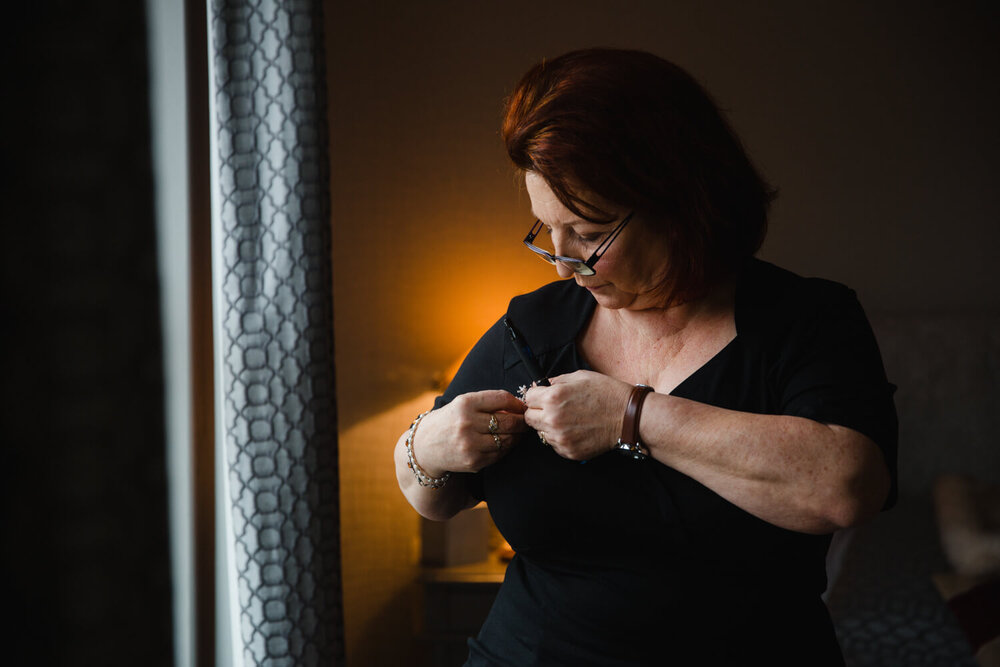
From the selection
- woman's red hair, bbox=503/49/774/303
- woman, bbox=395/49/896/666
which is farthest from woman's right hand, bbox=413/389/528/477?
woman's red hair, bbox=503/49/774/303

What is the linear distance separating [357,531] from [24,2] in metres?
2.14

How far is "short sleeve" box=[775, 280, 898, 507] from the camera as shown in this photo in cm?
85

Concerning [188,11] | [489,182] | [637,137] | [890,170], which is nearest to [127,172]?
[637,137]

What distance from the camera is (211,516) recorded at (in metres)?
1.25

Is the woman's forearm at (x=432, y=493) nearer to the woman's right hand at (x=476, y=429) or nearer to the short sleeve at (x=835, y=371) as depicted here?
the woman's right hand at (x=476, y=429)

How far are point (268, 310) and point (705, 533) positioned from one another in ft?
2.33

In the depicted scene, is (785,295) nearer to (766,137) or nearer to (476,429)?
(476,429)

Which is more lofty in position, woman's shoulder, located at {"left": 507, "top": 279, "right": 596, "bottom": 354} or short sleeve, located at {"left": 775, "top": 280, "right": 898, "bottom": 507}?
woman's shoulder, located at {"left": 507, "top": 279, "right": 596, "bottom": 354}

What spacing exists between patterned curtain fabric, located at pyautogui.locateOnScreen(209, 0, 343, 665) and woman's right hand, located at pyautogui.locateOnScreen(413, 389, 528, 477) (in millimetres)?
338

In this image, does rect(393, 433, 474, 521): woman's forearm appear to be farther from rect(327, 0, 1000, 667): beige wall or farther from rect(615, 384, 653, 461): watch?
rect(327, 0, 1000, 667): beige wall

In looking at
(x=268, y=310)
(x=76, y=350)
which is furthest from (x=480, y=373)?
(x=76, y=350)

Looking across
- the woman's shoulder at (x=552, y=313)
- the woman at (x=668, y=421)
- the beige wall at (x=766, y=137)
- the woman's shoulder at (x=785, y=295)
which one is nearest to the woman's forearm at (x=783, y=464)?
the woman at (x=668, y=421)

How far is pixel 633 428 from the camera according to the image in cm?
89

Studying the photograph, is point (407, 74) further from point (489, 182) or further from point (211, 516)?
point (211, 516)
